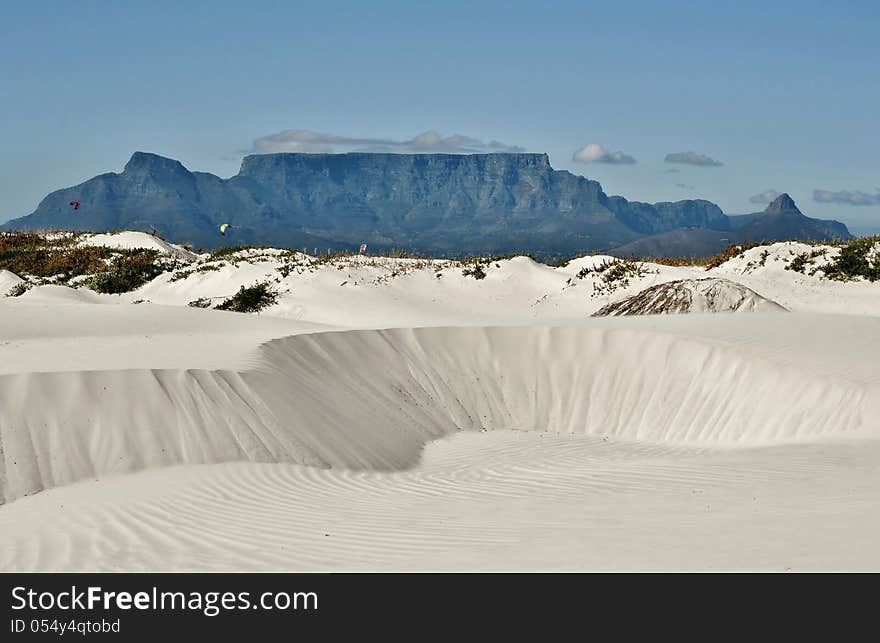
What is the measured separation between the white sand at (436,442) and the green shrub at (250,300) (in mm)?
8191

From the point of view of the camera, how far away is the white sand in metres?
7.11

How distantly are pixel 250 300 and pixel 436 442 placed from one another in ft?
51.7

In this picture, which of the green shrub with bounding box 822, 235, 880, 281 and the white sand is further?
the green shrub with bounding box 822, 235, 880, 281

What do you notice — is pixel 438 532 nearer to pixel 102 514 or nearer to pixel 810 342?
pixel 102 514

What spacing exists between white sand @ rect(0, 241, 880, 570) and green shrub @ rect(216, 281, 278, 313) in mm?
8191

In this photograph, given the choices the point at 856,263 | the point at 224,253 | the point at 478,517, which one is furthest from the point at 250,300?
the point at 478,517

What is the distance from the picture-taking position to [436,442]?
14492 millimetres

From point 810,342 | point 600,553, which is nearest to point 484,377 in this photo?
point 810,342

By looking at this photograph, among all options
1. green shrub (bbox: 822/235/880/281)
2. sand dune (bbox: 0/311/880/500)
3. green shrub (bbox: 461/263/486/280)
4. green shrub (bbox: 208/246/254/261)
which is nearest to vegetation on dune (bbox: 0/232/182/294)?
green shrub (bbox: 208/246/254/261)

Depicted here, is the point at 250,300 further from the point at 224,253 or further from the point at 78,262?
the point at 78,262

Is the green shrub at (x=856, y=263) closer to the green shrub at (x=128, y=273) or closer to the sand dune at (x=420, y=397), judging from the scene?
the sand dune at (x=420, y=397)

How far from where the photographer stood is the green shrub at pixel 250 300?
2839 centimetres

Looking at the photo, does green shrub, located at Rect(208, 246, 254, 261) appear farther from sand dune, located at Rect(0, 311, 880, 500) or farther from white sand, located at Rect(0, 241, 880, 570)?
sand dune, located at Rect(0, 311, 880, 500)
